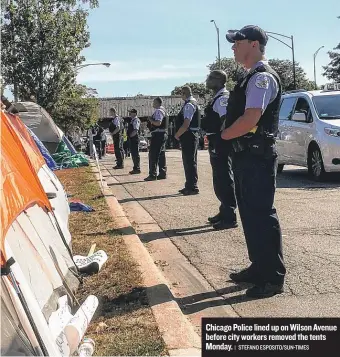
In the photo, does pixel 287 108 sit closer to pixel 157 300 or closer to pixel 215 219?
pixel 215 219

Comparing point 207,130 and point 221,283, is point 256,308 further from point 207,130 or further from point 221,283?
point 207,130

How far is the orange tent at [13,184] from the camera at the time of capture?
314 cm

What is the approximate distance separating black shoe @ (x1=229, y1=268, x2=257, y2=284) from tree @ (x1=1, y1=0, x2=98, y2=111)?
14.3 meters

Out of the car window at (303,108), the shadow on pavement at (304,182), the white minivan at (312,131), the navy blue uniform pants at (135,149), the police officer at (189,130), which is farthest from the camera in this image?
the navy blue uniform pants at (135,149)

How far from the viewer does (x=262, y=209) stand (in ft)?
14.3

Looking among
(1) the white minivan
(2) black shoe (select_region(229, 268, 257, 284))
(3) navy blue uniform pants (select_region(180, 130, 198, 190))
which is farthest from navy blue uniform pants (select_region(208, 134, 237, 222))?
(1) the white minivan

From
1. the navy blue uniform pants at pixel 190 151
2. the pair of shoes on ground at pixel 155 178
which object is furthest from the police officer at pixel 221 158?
the pair of shoes on ground at pixel 155 178

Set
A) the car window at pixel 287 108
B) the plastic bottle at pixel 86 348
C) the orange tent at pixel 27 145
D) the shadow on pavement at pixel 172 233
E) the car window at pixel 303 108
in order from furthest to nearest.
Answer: the car window at pixel 287 108, the car window at pixel 303 108, the shadow on pavement at pixel 172 233, the orange tent at pixel 27 145, the plastic bottle at pixel 86 348

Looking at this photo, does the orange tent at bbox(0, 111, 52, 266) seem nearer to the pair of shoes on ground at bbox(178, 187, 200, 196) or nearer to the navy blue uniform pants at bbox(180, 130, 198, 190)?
the navy blue uniform pants at bbox(180, 130, 198, 190)

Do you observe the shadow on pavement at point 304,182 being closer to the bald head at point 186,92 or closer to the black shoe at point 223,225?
the bald head at point 186,92

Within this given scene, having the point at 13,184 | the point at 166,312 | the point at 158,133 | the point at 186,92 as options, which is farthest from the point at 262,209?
the point at 158,133

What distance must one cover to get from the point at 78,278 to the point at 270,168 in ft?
5.81

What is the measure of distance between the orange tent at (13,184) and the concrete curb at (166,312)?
110cm

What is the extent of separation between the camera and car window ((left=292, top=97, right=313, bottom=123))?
11.6 meters
